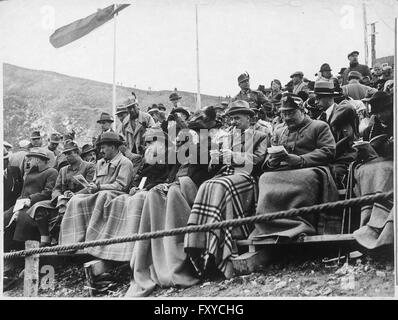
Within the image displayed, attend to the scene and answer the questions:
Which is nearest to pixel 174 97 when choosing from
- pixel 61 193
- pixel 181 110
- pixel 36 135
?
pixel 181 110

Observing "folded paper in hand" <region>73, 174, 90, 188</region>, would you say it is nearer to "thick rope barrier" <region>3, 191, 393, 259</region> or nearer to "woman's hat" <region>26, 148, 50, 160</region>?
"woman's hat" <region>26, 148, 50, 160</region>

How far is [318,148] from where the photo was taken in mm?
8383

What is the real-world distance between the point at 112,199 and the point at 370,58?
13.0 feet

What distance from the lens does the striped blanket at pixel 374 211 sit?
7980 mm

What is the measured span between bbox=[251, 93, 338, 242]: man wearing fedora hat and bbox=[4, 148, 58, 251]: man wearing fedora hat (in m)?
3.09

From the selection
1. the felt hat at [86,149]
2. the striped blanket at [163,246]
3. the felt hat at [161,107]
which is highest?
the felt hat at [161,107]

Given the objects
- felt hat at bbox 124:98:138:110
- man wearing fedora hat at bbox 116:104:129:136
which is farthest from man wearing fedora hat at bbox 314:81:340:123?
man wearing fedora hat at bbox 116:104:129:136

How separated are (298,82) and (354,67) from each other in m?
0.74

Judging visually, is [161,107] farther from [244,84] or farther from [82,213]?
[82,213]

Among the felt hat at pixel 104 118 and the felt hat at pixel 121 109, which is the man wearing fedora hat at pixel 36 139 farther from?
the felt hat at pixel 121 109

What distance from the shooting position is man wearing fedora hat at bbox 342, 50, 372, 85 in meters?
9.45

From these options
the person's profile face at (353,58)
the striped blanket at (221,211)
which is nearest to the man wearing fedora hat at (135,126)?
the striped blanket at (221,211)

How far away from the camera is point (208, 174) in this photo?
8.85 m

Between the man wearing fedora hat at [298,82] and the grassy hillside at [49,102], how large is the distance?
1.07 m
